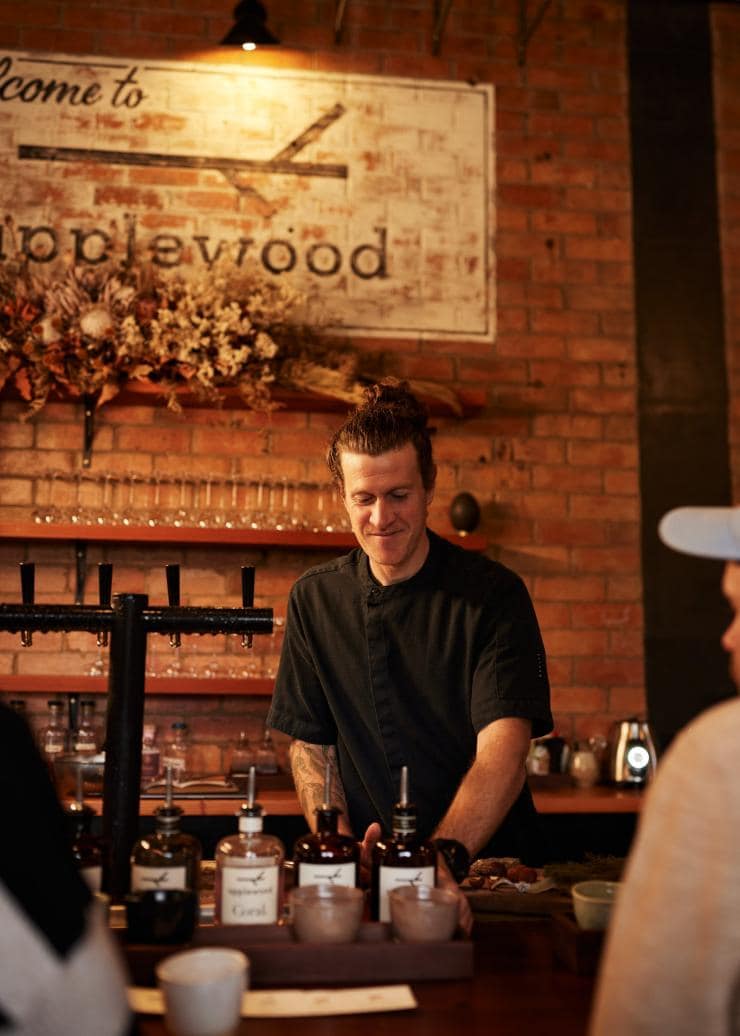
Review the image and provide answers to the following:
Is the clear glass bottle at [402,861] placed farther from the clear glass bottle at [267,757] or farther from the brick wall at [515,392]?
the brick wall at [515,392]

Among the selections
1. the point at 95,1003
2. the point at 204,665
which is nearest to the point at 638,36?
the point at 204,665

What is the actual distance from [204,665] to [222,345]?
47.2 inches

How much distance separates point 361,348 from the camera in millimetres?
4402

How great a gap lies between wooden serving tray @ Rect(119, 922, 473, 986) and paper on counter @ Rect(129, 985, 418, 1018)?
2cm

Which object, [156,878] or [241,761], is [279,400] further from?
[156,878]

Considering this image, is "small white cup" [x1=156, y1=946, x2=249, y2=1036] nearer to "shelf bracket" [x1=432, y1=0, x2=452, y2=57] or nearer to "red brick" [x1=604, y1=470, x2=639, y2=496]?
"red brick" [x1=604, y1=470, x2=639, y2=496]

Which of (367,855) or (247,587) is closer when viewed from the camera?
(367,855)

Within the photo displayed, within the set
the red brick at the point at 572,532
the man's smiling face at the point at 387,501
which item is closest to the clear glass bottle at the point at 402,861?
the man's smiling face at the point at 387,501

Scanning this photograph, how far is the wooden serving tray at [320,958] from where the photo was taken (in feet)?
4.70

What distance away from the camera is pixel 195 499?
13.7 ft

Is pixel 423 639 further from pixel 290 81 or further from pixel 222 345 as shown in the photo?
pixel 290 81

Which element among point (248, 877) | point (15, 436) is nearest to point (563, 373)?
point (15, 436)

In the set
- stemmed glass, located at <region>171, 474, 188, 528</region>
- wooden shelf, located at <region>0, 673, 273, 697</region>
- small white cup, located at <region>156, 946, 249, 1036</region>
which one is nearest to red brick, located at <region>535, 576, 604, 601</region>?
wooden shelf, located at <region>0, 673, 273, 697</region>

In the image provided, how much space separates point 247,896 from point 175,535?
2.53 m
